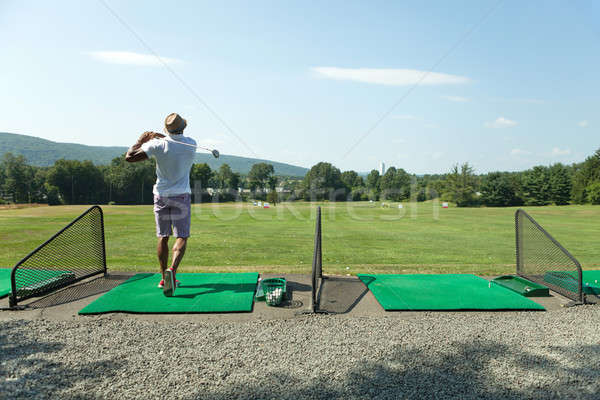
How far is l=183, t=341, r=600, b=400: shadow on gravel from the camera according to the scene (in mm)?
3217

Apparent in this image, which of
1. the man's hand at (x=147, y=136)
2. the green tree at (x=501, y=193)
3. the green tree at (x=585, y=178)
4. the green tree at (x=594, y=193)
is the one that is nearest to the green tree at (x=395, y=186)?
the green tree at (x=501, y=193)

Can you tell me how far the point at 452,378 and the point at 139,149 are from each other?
5.12 m

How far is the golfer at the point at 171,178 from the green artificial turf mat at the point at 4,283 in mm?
2413

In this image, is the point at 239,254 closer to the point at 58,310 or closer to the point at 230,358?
the point at 58,310

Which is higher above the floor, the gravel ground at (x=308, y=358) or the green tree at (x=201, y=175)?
the green tree at (x=201, y=175)

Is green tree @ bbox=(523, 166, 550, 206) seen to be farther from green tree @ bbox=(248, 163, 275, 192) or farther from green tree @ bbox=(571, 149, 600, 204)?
green tree @ bbox=(248, 163, 275, 192)

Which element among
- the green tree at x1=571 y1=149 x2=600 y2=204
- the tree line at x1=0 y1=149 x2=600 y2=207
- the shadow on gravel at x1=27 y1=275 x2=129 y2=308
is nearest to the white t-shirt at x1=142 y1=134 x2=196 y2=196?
the shadow on gravel at x1=27 y1=275 x2=129 y2=308

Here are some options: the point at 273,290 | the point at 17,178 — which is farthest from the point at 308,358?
the point at 17,178

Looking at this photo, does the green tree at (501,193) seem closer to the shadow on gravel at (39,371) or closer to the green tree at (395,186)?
the green tree at (395,186)

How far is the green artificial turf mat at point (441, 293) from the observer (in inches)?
217

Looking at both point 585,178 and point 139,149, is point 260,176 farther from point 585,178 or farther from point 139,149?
point 139,149

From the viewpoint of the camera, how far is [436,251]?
1430 centimetres

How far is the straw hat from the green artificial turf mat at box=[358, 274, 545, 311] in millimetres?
4065

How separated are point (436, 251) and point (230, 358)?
1198 cm
